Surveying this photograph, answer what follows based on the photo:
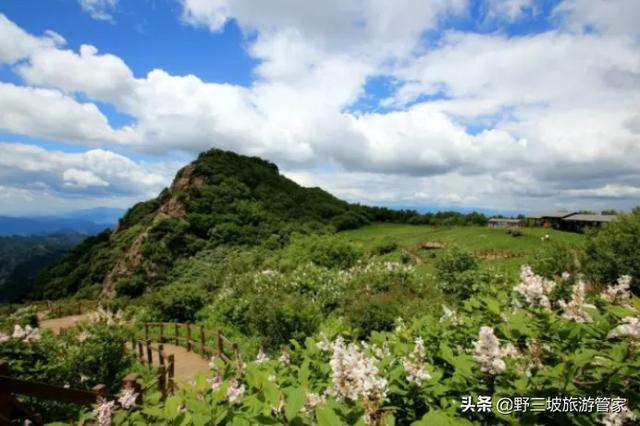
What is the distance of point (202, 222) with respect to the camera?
6062cm

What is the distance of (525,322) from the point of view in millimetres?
2852

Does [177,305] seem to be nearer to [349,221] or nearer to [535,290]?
[535,290]

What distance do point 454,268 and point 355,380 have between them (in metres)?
23.1

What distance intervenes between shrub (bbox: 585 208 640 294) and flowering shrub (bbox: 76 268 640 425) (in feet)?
60.0

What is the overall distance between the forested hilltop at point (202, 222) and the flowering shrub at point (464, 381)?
49982mm

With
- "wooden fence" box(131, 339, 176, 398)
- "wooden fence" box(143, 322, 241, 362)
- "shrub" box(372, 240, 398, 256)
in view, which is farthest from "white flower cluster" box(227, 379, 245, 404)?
"shrub" box(372, 240, 398, 256)

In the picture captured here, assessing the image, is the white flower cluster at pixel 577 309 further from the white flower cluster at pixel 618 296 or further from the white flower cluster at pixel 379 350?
the white flower cluster at pixel 379 350

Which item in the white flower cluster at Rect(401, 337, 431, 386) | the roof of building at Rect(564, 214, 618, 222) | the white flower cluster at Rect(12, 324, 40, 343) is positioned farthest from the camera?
the roof of building at Rect(564, 214, 618, 222)

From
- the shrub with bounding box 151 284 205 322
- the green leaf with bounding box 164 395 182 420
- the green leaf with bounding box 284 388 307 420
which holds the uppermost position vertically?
the green leaf with bounding box 284 388 307 420

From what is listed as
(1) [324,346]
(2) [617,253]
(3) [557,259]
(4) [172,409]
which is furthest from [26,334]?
(2) [617,253]

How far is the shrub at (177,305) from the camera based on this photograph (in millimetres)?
28406

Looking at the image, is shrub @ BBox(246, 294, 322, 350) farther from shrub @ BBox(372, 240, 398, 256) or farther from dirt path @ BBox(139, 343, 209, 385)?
shrub @ BBox(372, 240, 398, 256)

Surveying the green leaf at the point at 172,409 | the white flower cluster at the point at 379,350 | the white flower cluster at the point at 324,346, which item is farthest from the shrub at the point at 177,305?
the green leaf at the point at 172,409

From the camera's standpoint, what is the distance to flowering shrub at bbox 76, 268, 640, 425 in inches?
86.5
